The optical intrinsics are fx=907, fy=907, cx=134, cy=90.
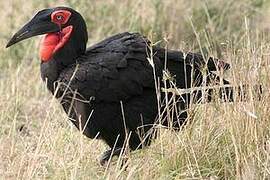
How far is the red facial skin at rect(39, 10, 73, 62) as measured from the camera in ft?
18.3

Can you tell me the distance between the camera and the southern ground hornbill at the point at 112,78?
536 centimetres

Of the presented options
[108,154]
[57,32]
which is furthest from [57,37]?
[108,154]

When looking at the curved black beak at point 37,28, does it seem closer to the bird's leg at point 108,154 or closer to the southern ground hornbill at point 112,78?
the southern ground hornbill at point 112,78

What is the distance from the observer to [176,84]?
562 centimetres

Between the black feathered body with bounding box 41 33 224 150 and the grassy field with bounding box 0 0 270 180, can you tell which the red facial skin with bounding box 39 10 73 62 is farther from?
the grassy field with bounding box 0 0 270 180

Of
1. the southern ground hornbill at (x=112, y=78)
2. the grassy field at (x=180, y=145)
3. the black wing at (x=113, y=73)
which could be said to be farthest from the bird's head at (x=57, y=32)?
the grassy field at (x=180, y=145)

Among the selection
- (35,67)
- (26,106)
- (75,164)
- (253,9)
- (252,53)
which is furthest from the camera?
(253,9)

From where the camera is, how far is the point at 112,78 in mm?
5383

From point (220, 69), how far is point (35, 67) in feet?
8.91

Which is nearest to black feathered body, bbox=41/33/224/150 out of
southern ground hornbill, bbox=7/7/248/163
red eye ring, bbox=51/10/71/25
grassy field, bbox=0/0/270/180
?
southern ground hornbill, bbox=7/7/248/163

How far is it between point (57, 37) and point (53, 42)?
40 mm

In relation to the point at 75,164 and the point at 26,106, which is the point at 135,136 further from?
the point at 26,106

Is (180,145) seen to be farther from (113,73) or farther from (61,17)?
(61,17)

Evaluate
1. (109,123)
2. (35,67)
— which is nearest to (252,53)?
(109,123)
